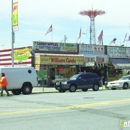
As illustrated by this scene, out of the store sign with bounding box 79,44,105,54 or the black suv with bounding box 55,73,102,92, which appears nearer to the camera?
the black suv with bounding box 55,73,102,92

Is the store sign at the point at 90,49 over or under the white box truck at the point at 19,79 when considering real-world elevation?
over

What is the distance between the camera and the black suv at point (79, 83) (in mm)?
25406

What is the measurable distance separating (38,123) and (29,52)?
2238 cm

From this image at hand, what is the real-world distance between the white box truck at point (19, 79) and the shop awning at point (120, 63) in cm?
1532

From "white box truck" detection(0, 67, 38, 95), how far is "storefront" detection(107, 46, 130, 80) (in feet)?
50.4

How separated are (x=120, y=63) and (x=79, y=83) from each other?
41.8ft

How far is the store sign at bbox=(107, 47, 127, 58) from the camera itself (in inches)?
1484

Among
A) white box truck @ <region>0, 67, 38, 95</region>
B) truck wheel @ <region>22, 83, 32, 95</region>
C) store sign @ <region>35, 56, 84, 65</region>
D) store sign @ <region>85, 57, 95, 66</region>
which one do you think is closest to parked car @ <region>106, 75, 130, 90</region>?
store sign @ <region>85, 57, 95, 66</region>

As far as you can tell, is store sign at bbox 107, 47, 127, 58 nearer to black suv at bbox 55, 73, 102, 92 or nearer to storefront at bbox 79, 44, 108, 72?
storefront at bbox 79, 44, 108, 72

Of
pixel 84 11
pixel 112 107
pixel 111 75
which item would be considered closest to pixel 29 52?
pixel 111 75

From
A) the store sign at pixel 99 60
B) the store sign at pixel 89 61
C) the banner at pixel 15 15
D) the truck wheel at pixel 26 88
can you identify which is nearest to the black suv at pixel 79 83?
the truck wheel at pixel 26 88

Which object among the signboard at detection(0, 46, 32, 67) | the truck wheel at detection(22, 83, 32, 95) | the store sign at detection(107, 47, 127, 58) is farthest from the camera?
the store sign at detection(107, 47, 127, 58)

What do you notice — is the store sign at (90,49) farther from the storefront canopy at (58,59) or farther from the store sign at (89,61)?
the storefront canopy at (58,59)

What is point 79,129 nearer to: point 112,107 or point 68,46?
point 112,107
